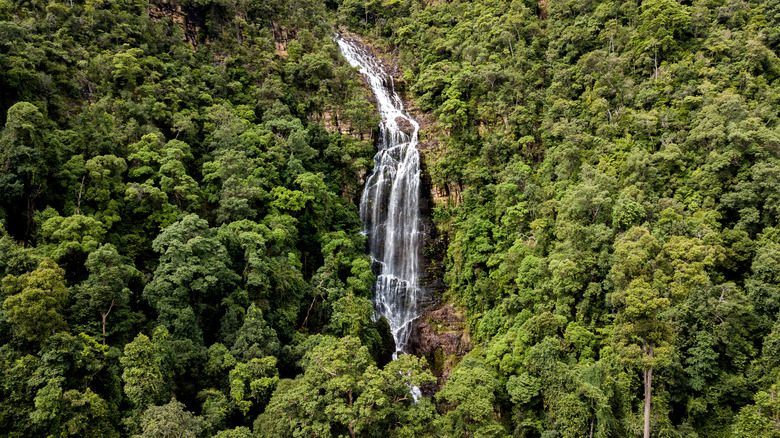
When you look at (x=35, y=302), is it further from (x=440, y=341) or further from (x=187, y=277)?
(x=440, y=341)

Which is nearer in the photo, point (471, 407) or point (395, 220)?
point (471, 407)

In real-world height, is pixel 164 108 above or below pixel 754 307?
above

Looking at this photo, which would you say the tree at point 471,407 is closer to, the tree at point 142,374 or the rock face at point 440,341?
the rock face at point 440,341

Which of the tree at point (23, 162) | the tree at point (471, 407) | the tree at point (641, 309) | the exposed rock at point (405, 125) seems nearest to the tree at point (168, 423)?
the tree at point (471, 407)

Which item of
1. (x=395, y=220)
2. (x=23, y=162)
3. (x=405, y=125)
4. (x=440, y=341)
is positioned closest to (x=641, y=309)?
(x=440, y=341)

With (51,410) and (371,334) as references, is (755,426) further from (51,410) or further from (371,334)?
(51,410)

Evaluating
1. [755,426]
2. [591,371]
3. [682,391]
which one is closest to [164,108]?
[591,371]
